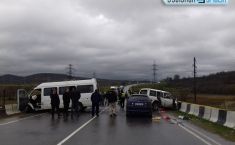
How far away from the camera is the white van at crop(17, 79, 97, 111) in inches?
1328

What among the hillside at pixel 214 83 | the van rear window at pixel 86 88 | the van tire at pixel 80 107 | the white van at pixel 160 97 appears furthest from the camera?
the hillside at pixel 214 83

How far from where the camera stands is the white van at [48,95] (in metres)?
33.7

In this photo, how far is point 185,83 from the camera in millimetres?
143000

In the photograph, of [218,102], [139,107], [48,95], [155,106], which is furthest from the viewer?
[218,102]

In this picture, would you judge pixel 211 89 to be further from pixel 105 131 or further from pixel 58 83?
pixel 105 131

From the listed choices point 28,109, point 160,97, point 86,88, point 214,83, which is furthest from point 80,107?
point 214,83

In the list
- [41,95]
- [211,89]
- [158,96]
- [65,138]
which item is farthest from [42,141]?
[211,89]

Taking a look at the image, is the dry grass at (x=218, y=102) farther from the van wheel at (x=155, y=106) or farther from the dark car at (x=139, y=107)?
the dark car at (x=139, y=107)

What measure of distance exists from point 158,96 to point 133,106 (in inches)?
433

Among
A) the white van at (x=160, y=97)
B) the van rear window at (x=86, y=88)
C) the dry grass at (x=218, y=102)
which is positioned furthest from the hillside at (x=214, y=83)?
the van rear window at (x=86, y=88)

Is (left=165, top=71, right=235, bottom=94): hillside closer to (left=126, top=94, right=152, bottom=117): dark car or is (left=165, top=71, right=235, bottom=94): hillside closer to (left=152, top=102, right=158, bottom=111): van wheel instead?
(left=152, top=102, right=158, bottom=111): van wheel

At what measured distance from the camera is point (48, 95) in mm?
34125

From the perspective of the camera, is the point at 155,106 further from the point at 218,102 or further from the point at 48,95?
the point at 218,102

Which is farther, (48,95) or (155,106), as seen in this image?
(155,106)
